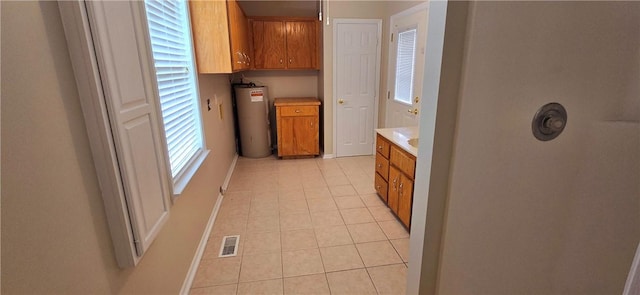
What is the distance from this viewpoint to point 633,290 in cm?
58

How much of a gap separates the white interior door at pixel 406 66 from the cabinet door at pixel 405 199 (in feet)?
3.76

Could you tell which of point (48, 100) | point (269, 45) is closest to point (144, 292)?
point (48, 100)

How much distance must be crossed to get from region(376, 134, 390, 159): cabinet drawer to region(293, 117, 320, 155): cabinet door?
1.59 meters

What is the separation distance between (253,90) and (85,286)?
361 centimetres

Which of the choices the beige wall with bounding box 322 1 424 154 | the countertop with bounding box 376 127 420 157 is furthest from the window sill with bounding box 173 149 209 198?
the beige wall with bounding box 322 1 424 154

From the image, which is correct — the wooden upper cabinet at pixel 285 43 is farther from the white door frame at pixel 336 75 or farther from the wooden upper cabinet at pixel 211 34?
the wooden upper cabinet at pixel 211 34

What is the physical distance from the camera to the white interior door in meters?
3.17

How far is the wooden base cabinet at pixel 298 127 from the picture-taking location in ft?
14.0

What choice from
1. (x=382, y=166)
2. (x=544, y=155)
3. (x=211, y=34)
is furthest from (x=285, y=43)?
(x=544, y=155)

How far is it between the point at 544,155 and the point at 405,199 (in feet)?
5.74

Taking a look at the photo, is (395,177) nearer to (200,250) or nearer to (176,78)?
(200,250)

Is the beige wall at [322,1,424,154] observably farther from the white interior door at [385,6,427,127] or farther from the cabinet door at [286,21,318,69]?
the cabinet door at [286,21,318,69]

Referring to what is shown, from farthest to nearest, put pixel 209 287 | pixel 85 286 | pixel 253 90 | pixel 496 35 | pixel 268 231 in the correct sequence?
pixel 253 90, pixel 268 231, pixel 209 287, pixel 85 286, pixel 496 35

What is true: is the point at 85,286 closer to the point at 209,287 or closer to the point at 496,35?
the point at 209,287
